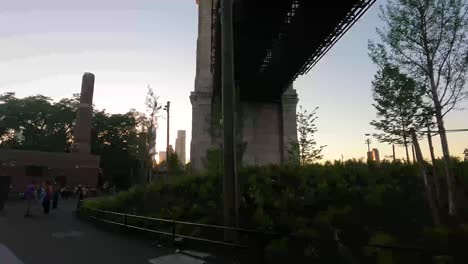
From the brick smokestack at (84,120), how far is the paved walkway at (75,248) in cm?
5294

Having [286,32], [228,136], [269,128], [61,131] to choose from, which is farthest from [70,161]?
[228,136]

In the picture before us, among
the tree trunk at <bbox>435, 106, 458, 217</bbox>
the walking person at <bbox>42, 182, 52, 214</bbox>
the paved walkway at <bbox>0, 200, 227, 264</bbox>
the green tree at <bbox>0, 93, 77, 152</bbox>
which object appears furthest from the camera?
the green tree at <bbox>0, 93, 77, 152</bbox>

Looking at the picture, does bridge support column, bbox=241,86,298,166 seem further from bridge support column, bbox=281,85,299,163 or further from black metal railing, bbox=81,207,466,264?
black metal railing, bbox=81,207,466,264

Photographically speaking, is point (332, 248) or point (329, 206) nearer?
point (332, 248)

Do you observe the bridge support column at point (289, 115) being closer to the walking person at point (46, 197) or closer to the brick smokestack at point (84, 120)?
the walking person at point (46, 197)

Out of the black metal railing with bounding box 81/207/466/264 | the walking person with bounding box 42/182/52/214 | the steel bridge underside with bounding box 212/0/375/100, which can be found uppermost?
the steel bridge underside with bounding box 212/0/375/100

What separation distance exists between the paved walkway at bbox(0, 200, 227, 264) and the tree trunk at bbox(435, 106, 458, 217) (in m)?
6.39

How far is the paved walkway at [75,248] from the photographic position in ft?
29.5

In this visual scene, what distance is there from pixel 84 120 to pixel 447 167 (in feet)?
210

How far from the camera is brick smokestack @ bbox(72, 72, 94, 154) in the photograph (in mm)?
65312

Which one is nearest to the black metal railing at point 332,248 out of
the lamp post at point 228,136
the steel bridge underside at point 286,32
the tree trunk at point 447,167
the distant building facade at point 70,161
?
the lamp post at point 228,136

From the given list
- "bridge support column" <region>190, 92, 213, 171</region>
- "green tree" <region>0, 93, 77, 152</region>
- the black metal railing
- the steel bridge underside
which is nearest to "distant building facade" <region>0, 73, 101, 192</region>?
"green tree" <region>0, 93, 77, 152</region>

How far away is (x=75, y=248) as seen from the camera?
1070 cm

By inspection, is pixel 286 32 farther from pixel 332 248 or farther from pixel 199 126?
pixel 332 248
